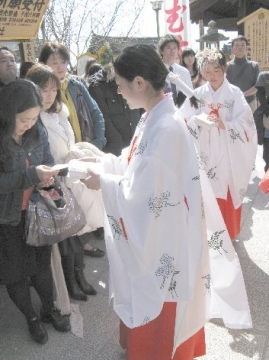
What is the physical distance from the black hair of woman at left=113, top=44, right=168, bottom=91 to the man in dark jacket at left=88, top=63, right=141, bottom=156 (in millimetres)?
2410

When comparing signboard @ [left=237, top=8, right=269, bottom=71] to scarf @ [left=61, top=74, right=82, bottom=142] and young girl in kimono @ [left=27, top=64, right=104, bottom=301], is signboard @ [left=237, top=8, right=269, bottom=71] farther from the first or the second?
young girl in kimono @ [left=27, top=64, right=104, bottom=301]

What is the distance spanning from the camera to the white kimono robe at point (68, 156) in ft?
9.28

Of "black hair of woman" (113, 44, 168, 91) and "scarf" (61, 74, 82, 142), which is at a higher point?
"black hair of woman" (113, 44, 168, 91)

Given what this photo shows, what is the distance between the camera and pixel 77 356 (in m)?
2.54

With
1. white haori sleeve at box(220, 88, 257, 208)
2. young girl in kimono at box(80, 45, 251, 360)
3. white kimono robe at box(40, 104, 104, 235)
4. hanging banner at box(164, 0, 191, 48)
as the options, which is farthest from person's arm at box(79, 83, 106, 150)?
hanging banner at box(164, 0, 191, 48)

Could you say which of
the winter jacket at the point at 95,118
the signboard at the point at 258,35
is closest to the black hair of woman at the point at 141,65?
the winter jacket at the point at 95,118

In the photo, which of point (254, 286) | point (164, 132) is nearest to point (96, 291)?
point (254, 286)

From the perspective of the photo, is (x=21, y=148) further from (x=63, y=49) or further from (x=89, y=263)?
(x=89, y=263)

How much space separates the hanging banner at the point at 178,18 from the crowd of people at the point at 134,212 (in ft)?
16.8

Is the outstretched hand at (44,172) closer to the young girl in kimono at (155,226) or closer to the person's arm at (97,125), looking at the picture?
the young girl in kimono at (155,226)

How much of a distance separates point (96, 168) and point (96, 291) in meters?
1.39

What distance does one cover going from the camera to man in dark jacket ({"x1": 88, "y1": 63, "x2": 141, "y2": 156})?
4.32 meters

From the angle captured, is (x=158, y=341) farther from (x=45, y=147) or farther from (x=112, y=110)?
(x=112, y=110)

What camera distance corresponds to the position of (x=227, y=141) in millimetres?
3740
